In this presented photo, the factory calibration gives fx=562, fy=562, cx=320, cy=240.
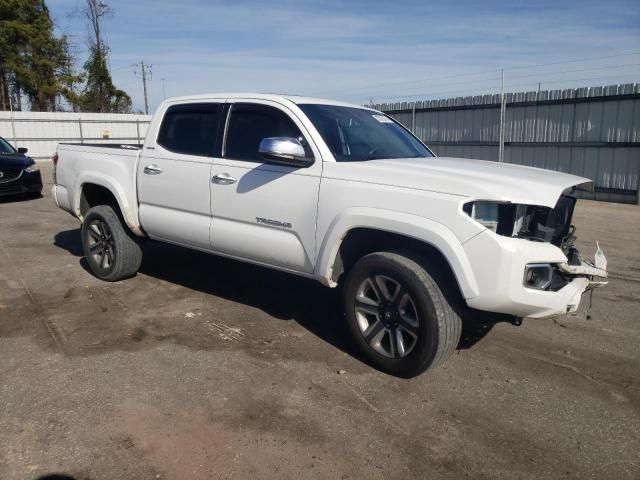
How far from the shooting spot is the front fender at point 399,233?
A: 3488mm

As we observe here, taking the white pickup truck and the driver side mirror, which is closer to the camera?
the white pickup truck

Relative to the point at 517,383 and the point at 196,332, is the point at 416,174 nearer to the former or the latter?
the point at 517,383

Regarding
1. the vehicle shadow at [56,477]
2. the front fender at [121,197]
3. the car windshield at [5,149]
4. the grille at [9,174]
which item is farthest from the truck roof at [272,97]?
the car windshield at [5,149]

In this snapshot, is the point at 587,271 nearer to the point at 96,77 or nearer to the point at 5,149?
the point at 5,149

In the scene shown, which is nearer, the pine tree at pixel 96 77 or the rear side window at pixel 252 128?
the rear side window at pixel 252 128

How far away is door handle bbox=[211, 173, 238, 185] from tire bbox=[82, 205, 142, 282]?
1615 millimetres

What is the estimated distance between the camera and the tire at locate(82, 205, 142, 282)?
589 cm

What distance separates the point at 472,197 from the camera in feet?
11.4

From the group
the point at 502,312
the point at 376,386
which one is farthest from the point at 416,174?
the point at 376,386

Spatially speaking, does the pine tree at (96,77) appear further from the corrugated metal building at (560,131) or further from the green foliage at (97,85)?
the corrugated metal building at (560,131)

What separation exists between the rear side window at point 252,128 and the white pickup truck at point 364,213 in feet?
0.04

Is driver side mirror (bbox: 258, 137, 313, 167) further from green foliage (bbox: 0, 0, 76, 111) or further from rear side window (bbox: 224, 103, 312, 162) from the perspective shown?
green foliage (bbox: 0, 0, 76, 111)

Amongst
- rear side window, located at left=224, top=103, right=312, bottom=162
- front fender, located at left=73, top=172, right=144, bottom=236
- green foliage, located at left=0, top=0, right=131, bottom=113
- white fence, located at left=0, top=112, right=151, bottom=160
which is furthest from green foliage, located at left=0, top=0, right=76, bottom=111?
rear side window, located at left=224, top=103, right=312, bottom=162

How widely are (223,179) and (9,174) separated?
372 inches
